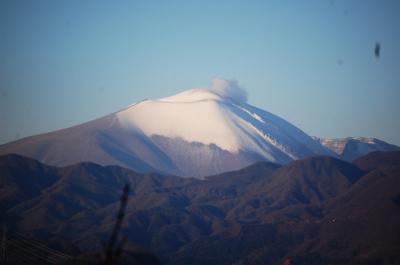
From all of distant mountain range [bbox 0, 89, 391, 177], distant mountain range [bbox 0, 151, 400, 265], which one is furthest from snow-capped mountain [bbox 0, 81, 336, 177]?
distant mountain range [bbox 0, 151, 400, 265]

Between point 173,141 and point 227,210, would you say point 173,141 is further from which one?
point 227,210

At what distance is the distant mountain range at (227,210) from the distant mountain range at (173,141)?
67.1 ft

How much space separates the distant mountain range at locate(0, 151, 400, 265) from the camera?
268 feet

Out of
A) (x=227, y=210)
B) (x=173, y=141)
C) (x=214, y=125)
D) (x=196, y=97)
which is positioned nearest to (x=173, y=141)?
(x=173, y=141)

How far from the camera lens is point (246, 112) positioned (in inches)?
7411

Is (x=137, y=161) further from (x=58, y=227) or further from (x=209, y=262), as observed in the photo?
(x=209, y=262)

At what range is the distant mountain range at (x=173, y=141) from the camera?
163 m

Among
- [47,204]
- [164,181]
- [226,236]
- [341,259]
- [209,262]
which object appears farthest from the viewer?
[164,181]

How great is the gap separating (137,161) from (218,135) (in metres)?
23.4

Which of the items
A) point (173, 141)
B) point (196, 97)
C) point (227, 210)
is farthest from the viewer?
→ point (196, 97)

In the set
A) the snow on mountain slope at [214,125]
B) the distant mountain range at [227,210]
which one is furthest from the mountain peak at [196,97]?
the distant mountain range at [227,210]

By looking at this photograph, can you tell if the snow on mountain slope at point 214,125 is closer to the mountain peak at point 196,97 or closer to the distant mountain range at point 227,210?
the mountain peak at point 196,97

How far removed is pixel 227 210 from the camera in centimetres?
11862

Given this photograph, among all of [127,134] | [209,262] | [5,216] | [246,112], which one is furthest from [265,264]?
[246,112]
